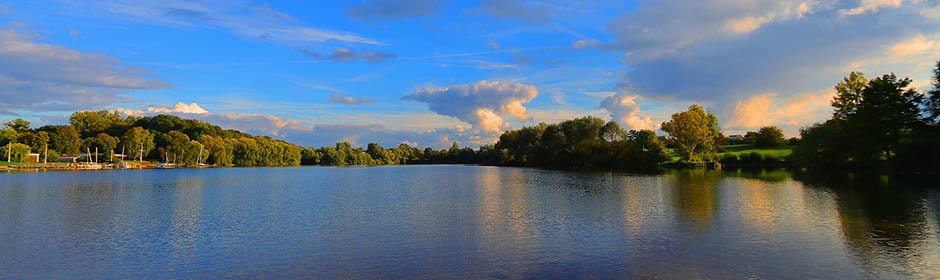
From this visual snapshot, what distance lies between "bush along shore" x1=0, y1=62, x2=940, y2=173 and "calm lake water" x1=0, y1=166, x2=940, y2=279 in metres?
27.8

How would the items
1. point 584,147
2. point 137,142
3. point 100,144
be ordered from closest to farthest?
point 584,147 → point 100,144 → point 137,142

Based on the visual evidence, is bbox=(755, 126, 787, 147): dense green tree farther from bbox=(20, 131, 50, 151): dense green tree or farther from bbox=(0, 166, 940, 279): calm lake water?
bbox=(20, 131, 50, 151): dense green tree

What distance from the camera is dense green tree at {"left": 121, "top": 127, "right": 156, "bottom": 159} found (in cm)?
12900

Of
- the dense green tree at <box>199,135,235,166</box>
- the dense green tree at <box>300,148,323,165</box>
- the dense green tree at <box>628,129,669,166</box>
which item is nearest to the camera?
the dense green tree at <box>628,129,669,166</box>

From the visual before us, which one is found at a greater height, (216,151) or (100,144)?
(100,144)

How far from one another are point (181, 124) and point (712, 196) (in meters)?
161

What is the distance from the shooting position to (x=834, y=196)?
103ft

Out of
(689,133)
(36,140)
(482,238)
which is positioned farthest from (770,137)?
(36,140)

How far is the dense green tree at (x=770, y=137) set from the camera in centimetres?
9388

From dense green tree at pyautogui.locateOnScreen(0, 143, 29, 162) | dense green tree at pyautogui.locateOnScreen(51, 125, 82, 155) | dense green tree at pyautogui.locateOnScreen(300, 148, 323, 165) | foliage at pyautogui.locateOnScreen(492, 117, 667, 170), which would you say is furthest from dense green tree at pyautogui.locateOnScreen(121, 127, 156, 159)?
foliage at pyautogui.locateOnScreen(492, 117, 667, 170)

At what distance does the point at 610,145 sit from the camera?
97438 millimetres

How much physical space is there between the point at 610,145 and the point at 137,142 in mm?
114688

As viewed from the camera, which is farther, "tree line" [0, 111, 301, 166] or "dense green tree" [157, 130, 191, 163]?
"dense green tree" [157, 130, 191, 163]

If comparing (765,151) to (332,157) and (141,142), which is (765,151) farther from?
(332,157)
